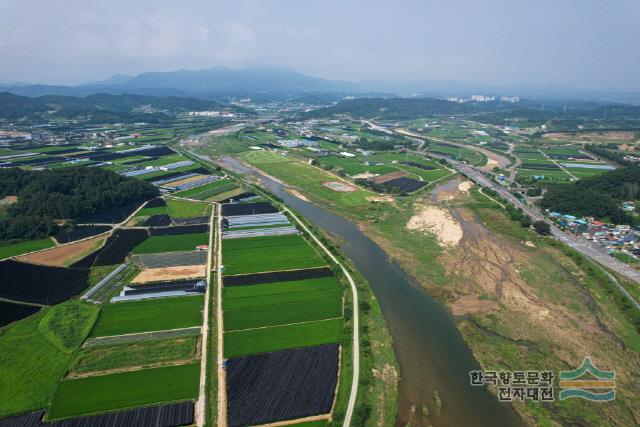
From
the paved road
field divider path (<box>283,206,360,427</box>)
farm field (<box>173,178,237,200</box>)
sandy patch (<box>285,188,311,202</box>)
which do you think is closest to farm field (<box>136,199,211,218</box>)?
farm field (<box>173,178,237,200</box>)

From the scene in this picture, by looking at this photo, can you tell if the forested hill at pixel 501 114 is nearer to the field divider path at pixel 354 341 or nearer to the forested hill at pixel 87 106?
the forested hill at pixel 87 106

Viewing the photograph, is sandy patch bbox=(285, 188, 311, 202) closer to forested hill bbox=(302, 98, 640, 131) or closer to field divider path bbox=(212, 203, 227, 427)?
field divider path bbox=(212, 203, 227, 427)

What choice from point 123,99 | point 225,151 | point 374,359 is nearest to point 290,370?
point 374,359

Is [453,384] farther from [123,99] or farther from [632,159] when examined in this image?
[123,99]

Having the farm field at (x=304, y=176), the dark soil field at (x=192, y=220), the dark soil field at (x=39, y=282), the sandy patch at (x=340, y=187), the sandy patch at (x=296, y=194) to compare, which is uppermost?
the dark soil field at (x=39, y=282)

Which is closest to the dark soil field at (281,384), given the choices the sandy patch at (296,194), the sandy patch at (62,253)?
the sandy patch at (62,253)
